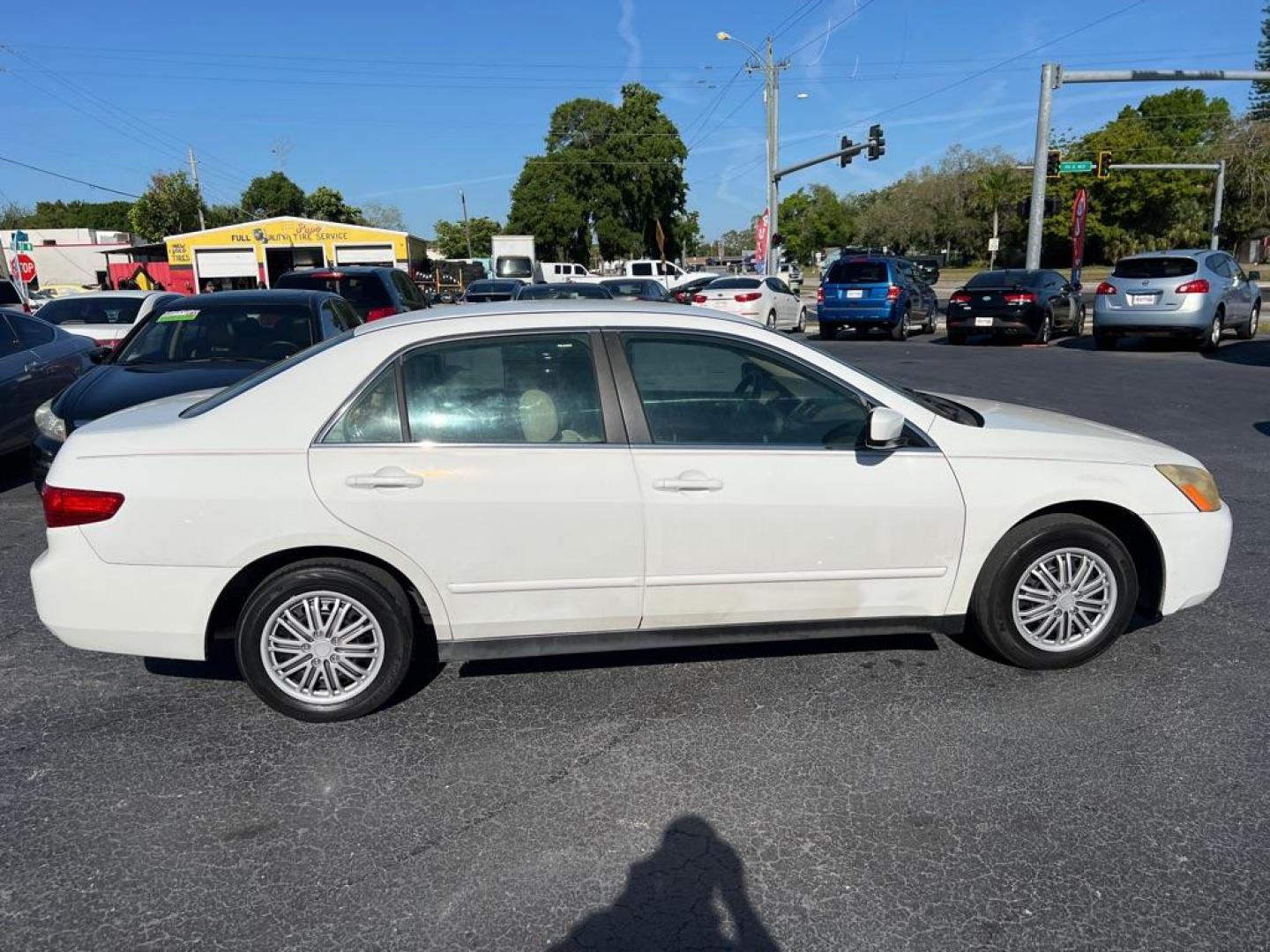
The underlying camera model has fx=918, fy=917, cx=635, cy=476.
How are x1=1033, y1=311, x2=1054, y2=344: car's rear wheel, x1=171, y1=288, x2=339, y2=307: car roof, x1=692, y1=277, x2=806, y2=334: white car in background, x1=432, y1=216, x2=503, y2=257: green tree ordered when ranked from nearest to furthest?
x1=171, y1=288, x2=339, y2=307: car roof, x1=1033, y1=311, x2=1054, y2=344: car's rear wheel, x1=692, y1=277, x2=806, y2=334: white car in background, x1=432, y1=216, x2=503, y2=257: green tree

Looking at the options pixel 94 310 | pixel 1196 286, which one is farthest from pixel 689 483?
pixel 1196 286

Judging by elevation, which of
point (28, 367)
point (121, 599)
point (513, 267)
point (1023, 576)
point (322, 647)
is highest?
point (513, 267)

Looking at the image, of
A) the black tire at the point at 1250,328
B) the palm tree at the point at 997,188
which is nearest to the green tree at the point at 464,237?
the palm tree at the point at 997,188

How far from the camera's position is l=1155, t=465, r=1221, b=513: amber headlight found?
13.0ft

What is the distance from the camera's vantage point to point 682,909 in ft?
8.54

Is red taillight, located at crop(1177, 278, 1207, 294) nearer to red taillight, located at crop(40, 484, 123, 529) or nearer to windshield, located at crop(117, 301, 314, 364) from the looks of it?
windshield, located at crop(117, 301, 314, 364)

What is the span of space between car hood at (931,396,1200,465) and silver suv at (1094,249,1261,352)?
45.5 feet

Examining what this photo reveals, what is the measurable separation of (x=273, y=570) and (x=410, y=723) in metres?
0.81

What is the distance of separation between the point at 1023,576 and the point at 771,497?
119cm

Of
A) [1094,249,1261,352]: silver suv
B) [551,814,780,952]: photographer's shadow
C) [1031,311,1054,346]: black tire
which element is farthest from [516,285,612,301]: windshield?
[551,814,780,952]: photographer's shadow

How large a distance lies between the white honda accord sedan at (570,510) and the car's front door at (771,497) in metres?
0.01

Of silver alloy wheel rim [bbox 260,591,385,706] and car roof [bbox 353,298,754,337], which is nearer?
silver alloy wheel rim [bbox 260,591,385,706]

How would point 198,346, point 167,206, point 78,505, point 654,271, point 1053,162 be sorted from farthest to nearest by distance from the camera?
point 167,206
point 654,271
point 1053,162
point 198,346
point 78,505

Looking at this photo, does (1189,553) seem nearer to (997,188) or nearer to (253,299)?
(253,299)
